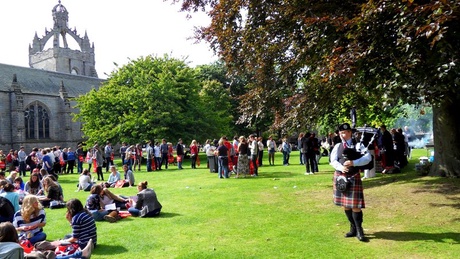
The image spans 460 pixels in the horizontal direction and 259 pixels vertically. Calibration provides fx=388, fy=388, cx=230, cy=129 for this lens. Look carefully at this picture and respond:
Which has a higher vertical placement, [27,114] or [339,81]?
[27,114]

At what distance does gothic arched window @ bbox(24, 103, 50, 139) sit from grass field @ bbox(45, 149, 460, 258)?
145 ft

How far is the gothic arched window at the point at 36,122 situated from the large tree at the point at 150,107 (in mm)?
18016

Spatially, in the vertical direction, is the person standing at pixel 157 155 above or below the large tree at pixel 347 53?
below

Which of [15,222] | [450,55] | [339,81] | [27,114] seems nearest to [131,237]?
[15,222]

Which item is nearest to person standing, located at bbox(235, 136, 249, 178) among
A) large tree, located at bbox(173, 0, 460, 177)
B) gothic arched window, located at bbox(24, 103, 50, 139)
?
large tree, located at bbox(173, 0, 460, 177)

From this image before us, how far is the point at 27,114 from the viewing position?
2002 inches

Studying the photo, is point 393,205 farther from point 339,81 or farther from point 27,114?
point 27,114

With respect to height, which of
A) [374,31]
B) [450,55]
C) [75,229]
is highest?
[374,31]

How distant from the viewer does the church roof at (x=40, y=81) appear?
2020 inches

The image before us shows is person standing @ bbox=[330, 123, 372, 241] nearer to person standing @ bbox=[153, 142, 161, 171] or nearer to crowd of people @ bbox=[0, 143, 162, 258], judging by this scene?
crowd of people @ bbox=[0, 143, 162, 258]

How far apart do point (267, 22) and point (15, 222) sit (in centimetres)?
827

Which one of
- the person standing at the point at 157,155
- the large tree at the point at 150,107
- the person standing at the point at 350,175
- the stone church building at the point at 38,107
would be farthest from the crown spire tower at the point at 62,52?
the person standing at the point at 350,175

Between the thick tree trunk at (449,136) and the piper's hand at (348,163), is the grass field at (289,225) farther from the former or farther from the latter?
the piper's hand at (348,163)

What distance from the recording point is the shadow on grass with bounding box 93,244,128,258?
7.23m
